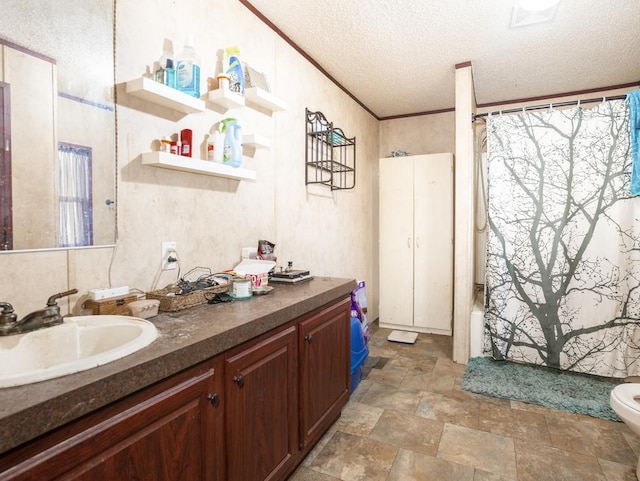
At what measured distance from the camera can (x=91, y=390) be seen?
756 mm

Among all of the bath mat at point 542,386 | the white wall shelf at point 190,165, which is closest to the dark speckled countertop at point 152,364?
the white wall shelf at point 190,165

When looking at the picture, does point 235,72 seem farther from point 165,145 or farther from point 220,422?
point 220,422

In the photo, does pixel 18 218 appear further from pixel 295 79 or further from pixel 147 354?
pixel 295 79

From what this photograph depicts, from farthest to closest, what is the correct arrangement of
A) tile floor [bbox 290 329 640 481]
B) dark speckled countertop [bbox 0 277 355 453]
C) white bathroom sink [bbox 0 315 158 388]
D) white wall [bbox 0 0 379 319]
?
tile floor [bbox 290 329 640 481] < white wall [bbox 0 0 379 319] < white bathroom sink [bbox 0 315 158 388] < dark speckled countertop [bbox 0 277 355 453]

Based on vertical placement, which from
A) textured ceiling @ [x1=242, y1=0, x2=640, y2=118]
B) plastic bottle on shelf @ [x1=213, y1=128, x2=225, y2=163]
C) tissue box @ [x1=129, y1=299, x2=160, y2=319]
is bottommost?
tissue box @ [x1=129, y1=299, x2=160, y2=319]

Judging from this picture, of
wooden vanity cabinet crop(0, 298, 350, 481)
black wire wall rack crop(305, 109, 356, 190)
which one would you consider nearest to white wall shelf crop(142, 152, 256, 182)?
wooden vanity cabinet crop(0, 298, 350, 481)

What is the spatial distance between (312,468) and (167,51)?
208cm

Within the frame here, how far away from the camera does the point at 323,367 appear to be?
1.85m

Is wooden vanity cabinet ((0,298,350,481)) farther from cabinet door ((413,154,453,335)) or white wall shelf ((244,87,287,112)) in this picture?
cabinet door ((413,154,453,335))

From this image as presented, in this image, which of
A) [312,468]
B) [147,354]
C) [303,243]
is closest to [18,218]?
[147,354]

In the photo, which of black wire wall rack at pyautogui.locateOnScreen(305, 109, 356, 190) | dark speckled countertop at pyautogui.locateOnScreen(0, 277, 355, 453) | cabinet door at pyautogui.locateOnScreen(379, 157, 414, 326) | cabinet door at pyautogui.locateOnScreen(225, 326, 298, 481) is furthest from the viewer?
cabinet door at pyautogui.locateOnScreen(379, 157, 414, 326)

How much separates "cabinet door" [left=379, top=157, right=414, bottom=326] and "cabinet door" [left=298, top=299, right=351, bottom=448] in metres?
1.92

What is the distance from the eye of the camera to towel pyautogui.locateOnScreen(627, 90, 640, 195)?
8.22 feet

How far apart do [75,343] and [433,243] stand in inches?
132
